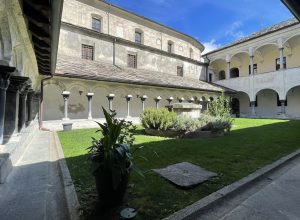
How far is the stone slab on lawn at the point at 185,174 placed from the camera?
14.3ft

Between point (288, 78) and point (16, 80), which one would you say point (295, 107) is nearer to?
point (288, 78)

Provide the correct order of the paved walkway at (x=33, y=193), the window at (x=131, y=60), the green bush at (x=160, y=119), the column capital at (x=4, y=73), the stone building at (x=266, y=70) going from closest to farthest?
the paved walkway at (x=33, y=193) → the column capital at (x=4, y=73) → the green bush at (x=160, y=119) → the window at (x=131, y=60) → the stone building at (x=266, y=70)

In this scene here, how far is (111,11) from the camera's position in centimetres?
2331

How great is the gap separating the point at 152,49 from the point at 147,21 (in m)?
3.15

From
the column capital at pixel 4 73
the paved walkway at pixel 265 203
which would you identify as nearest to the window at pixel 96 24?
the column capital at pixel 4 73

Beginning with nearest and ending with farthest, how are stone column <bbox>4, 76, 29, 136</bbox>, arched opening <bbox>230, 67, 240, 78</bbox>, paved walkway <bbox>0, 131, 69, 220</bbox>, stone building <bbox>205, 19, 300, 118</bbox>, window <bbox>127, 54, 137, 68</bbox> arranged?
paved walkway <bbox>0, 131, 69, 220</bbox>, stone column <bbox>4, 76, 29, 136</bbox>, window <bbox>127, 54, 137, 68</bbox>, stone building <bbox>205, 19, 300, 118</bbox>, arched opening <bbox>230, 67, 240, 78</bbox>

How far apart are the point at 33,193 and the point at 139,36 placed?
24015 millimetres

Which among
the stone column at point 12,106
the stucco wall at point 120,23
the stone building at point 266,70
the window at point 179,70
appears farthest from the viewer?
the window at point 179,70

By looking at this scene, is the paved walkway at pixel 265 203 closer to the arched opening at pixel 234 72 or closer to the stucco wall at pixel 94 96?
the stucco wall at pixel 94 96

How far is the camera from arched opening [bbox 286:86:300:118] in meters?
25.8

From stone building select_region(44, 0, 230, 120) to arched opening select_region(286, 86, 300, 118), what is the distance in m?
7.99

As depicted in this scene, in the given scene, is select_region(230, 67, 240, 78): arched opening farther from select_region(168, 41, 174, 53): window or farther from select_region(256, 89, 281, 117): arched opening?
select_region(168, 41, 174, 53): window

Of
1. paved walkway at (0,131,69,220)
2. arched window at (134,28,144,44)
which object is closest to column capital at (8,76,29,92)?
paved walkway at (0,131,69,220)

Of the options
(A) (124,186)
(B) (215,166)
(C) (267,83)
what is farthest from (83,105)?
(C) (267,83)
